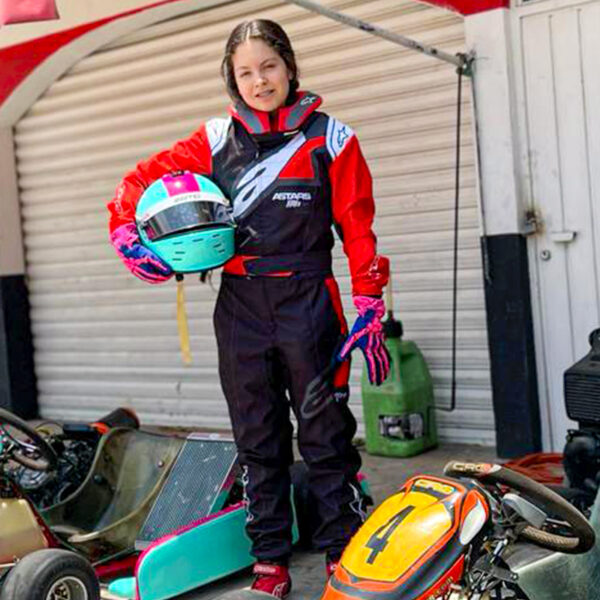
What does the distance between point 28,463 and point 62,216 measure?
4.25 meters

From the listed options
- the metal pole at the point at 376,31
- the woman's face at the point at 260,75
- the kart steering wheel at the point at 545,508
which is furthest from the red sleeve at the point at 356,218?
the kart steering wheel at the point at 545,508

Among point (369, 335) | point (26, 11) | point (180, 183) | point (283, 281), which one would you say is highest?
point (26, 11)

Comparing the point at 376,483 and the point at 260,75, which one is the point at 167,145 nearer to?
the point at 376,483

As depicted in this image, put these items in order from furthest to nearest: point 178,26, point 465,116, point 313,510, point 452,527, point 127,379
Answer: point 127,379 → point 178,26 → point 465,116 → point 313,510 → point 452,527

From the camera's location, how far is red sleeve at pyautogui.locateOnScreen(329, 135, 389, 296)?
12.0 feet

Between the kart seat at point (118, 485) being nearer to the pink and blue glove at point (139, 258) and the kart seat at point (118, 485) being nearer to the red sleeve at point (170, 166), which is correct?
the pink and blue glove at point (139, 258)

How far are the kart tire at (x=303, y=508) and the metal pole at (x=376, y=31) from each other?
195cm

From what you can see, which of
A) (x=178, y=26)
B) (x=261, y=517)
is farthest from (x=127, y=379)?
(x=261, y=517)

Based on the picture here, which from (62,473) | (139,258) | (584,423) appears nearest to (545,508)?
(139,258)

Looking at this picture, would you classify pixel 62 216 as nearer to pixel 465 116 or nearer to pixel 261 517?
pixel 465 116

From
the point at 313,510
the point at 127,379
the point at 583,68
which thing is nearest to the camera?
the point at 313,510

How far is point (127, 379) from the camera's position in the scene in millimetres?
7715

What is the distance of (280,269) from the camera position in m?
3.68

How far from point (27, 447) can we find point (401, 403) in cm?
243
